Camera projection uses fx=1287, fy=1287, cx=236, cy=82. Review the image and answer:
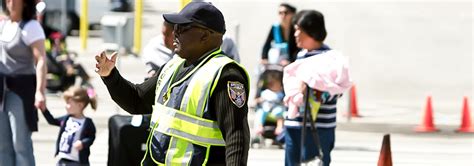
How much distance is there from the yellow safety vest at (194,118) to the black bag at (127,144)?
2.68 meters

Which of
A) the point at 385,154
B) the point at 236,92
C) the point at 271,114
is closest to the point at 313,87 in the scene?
the point at 385,154

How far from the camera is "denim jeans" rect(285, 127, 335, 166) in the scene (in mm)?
8852

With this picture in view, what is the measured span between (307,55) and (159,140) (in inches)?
142

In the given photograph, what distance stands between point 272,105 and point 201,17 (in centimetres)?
757

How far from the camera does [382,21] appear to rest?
19.2m

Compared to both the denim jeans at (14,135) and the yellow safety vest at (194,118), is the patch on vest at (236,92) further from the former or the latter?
the denim jeans at (14,135)

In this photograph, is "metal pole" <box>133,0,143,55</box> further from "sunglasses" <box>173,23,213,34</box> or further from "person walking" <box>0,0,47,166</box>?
"sunglasses" <box>173,23,213,34</box>

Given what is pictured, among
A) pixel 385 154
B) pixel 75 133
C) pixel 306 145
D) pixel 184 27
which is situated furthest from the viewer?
pixel 75 133

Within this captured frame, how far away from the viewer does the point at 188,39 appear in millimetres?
5340

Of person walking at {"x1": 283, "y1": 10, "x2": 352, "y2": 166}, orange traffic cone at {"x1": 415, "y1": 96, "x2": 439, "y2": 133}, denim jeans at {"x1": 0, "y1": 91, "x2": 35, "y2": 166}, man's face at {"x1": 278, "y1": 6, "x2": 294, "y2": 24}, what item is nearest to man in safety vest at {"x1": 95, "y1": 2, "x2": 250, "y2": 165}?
denim jeans at {"x1": 0, "y1": 91, "x2": 35, "y2": 166}

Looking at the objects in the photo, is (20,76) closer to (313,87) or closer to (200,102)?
(313,87)

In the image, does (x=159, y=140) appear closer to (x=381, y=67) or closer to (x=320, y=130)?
(x=320, y=130)

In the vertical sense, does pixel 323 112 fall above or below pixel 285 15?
below

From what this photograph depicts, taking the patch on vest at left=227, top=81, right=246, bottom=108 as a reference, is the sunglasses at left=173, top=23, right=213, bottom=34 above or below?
above
